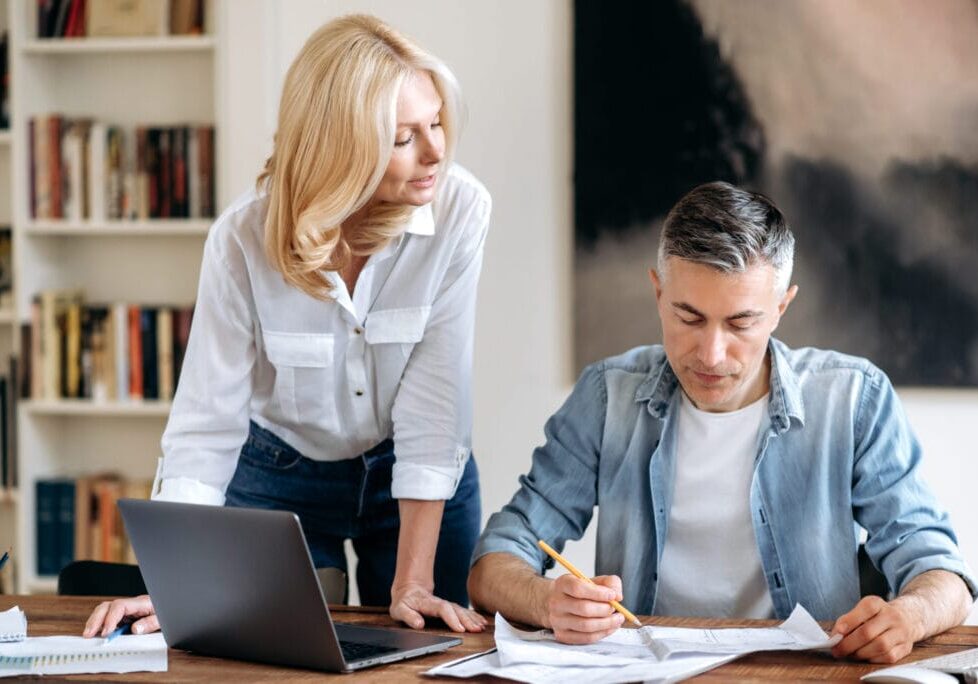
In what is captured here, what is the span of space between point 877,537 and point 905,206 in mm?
1307

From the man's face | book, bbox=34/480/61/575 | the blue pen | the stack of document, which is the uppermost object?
the man's face

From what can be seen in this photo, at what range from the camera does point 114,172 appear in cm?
344

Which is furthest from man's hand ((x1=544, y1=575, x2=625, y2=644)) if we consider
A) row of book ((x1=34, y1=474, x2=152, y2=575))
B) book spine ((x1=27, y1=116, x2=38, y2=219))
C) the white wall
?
book spine ((x1=27, y1=116, x2=38, y2=219))

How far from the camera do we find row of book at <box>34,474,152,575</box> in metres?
3.50

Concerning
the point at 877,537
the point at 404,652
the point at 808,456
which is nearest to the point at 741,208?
the point at 808,456

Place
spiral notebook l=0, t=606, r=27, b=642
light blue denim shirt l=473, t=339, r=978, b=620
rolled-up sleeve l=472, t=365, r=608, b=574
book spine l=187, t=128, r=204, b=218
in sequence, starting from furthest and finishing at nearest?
book spine l=187, t=128, r=204, b=218 < rolled-up sleeve l=472, t=365, r=608, b=574 < light blue denim shirt l=473, t=339, r=978, b=620 < spiral notebook l=0, t=606, r=27, b=642

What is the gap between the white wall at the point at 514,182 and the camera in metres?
3.07

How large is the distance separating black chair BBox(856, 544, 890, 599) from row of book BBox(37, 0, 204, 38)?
94.1 inches

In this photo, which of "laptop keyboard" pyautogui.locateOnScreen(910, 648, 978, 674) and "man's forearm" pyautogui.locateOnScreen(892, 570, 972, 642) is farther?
"man's forearm" pyautogui.locateOnScreen(892, 570, 972, 642)

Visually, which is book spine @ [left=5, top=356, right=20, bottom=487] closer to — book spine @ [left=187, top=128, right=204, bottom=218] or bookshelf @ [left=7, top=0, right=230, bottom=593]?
bookshelf @ [left=7, top=0, right=230, bottom=593]

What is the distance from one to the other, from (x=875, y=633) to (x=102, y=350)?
8.34 ft

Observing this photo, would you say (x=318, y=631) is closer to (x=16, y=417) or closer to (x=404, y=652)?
(x=404, y=652)

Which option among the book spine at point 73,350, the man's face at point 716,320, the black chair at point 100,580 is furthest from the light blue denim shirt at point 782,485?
the book spine at point 73,350

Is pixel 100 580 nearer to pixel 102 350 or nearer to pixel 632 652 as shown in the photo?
pixel 632 652
